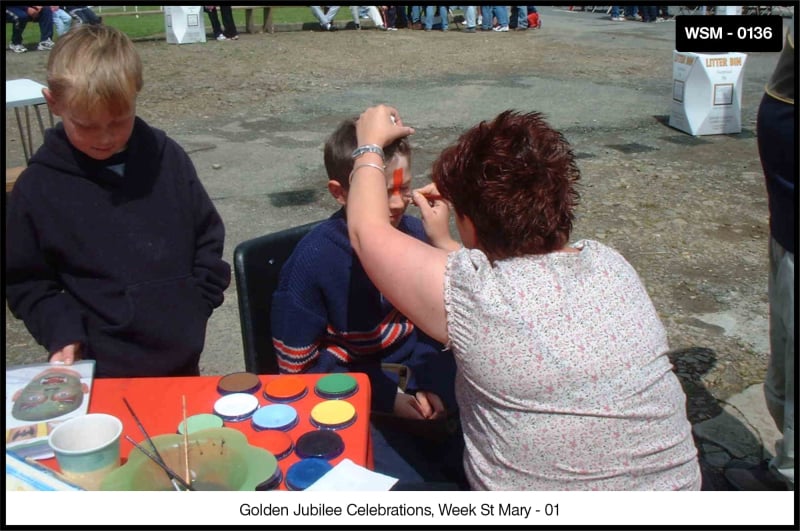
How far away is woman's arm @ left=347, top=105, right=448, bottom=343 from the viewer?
4.60 ft

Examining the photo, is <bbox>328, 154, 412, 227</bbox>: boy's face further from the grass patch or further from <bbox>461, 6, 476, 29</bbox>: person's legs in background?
<bbox>461, 6, 476, 29</bbox>: person's legs in background

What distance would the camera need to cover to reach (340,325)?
6.47 feet

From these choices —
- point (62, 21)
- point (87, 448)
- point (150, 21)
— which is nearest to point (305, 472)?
point (87, 448)

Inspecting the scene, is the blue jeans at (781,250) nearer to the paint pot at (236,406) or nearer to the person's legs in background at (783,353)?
the person's legs in background at (783,353)

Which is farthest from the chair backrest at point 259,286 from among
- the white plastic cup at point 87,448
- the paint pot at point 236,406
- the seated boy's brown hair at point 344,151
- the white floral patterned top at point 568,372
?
the white floral patterned top at point 568,372

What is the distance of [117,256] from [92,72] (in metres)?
0.46

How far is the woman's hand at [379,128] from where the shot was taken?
5.31 feet

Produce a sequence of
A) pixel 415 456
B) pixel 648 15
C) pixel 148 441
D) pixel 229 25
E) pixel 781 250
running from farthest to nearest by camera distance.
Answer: pixel 648 15, pixel 229 25, pixel 781 250, pixel 415 456, pixel 148 441

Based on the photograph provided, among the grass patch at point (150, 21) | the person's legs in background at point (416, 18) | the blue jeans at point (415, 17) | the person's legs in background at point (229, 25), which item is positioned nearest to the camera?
the grass patch at point (150, 21)

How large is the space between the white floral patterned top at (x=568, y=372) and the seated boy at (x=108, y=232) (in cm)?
89

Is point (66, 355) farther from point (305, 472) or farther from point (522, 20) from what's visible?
point (522, 20)

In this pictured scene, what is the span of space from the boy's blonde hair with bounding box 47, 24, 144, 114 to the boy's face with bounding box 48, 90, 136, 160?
0.06 ft

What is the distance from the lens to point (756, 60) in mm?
11070

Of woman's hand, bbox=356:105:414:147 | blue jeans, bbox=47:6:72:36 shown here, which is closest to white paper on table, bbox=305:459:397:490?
woman's hand, bbox=356:105:414:147
